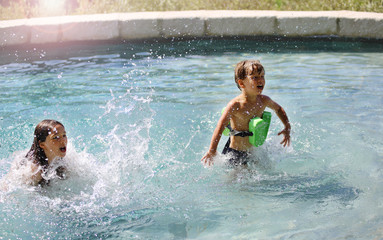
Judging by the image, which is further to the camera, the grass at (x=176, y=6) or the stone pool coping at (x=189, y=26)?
the grass at (x=176, y=6)

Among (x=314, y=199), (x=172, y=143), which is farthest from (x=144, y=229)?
(x=172, y=143)

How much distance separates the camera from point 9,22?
827cm

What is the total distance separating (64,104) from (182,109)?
1.51 metres

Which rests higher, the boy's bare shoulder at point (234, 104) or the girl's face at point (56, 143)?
the boy's bare shoulder at point (234, 104)

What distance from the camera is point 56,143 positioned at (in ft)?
12.0

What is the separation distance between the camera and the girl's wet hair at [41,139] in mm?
3643

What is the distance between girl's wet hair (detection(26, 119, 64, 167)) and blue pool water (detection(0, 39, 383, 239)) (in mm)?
215

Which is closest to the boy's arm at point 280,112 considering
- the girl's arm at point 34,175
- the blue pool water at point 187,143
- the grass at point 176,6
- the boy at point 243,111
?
the boy at point 243,111

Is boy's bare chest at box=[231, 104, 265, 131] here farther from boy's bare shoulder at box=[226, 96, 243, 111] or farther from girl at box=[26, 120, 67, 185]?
girl at box=[26, 120, 67, 185]

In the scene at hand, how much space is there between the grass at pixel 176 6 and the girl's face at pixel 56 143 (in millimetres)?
5889

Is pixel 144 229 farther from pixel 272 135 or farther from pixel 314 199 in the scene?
pixel 272 135

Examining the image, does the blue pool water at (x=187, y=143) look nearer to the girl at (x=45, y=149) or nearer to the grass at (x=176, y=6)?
the girl at (x=45, y=149)

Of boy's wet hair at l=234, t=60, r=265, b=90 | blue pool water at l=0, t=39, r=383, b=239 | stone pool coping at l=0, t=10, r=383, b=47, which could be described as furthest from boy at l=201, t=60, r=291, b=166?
stone pool coping at l=0, t=10, r=383, b=47

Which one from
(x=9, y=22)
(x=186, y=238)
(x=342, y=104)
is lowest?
(x=186, y=238)
